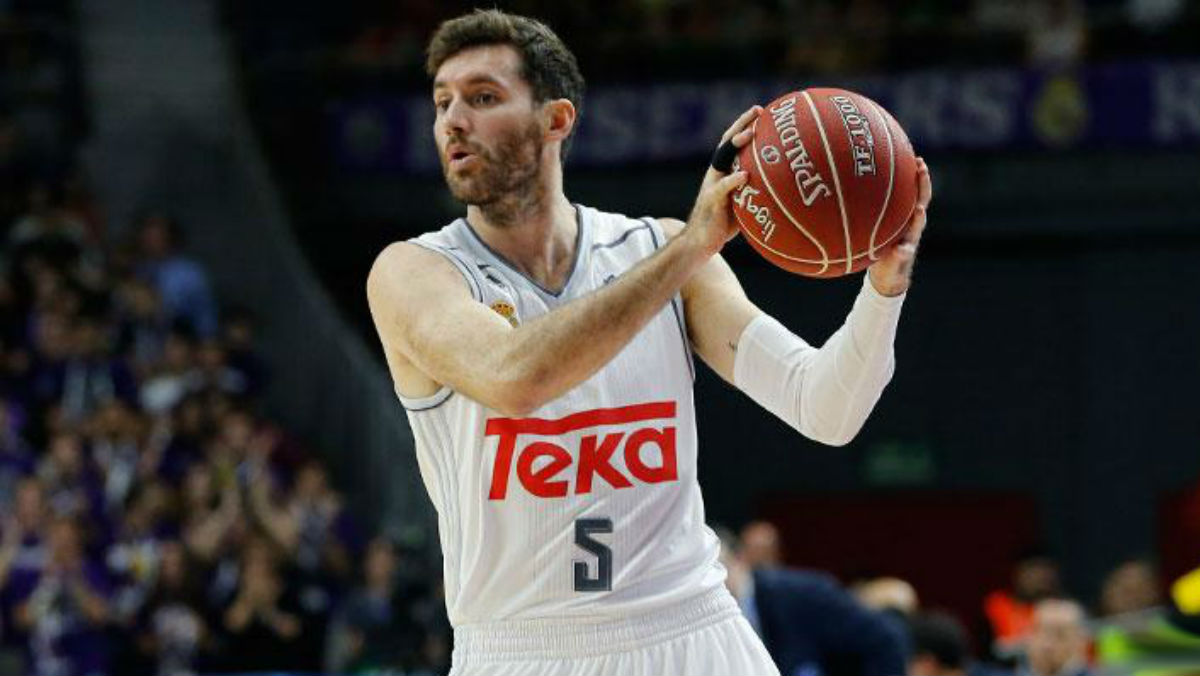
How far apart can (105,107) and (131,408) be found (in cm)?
559

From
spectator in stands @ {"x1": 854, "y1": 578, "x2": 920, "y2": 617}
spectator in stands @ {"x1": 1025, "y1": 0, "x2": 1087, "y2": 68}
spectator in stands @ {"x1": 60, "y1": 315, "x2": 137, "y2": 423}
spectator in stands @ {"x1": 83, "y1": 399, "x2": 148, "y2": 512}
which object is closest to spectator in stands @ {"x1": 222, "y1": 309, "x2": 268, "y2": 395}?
spectator in stands @ {"x1": 60, "y1": 315, "x2": 137, "y2": 423}

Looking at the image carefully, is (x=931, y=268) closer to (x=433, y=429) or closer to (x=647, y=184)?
(x=647, y=184)

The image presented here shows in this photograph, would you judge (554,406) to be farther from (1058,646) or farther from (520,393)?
(1058,646)

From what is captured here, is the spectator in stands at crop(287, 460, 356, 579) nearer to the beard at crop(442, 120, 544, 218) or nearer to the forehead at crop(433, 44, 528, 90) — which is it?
the beard at crop(442, 120, 544, 218)

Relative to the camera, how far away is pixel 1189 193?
1873 cm

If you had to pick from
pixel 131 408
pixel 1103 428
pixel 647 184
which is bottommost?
pixel 1103 428

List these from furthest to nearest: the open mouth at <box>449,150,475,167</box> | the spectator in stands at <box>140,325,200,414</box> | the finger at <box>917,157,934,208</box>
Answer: the spectator in stands at <box>140,325,200,414</box>, the open mouth at <box>449,150,475,167</box>, the finger at <box>917,157,934,208</box>

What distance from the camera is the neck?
5.15 m

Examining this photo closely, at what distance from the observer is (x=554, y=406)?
16.1 ft

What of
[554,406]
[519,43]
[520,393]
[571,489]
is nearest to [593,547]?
[571,489]

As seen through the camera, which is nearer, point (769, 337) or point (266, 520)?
point (769, 337)

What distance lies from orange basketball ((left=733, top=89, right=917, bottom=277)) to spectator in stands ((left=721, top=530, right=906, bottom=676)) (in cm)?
432

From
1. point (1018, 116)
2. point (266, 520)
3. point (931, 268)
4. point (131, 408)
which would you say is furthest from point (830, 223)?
point (931, 268)

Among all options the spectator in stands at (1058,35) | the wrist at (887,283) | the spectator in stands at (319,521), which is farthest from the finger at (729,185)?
the spectator in stands at (1058,35)
